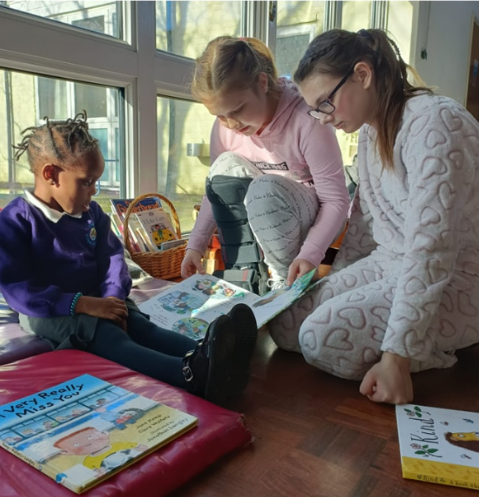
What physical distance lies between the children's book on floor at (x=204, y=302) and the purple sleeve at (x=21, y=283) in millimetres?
244

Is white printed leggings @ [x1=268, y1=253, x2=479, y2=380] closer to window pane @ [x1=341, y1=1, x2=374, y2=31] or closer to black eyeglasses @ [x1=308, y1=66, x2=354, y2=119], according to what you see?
black eyeglasses @ [x1=308, y1=66, x2=354, y2=119]

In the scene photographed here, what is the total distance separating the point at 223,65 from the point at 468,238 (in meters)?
0.70

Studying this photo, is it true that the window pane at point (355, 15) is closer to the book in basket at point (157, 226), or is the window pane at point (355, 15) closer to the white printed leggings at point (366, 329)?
the book in basket at point (157, 226)

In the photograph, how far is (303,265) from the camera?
3.93 feet

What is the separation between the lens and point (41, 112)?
69.0 inches

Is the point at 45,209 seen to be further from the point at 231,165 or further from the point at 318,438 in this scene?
the point at 318,438

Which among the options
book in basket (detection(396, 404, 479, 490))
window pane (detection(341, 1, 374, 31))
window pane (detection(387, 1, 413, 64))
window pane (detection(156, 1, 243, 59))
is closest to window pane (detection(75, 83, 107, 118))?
window pane (detection(156, 1, 243, 59))

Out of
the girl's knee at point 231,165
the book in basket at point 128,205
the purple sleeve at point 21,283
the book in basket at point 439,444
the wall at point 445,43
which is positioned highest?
the wall at point 445,43

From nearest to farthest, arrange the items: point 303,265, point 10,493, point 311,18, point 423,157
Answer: point 10,493
point 423,157
point 303,265
point 311,18

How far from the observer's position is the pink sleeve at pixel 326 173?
132 centimetres

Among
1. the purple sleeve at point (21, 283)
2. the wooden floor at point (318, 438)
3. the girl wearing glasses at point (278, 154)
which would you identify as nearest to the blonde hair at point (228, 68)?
the girl wearing glasses at point (278, 154)

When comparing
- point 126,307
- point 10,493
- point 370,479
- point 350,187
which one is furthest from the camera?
point 350,187

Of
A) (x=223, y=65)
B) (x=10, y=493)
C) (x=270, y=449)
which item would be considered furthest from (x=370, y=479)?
(x=223, y=65)

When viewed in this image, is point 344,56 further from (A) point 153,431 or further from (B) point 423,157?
(A) point 153,431
